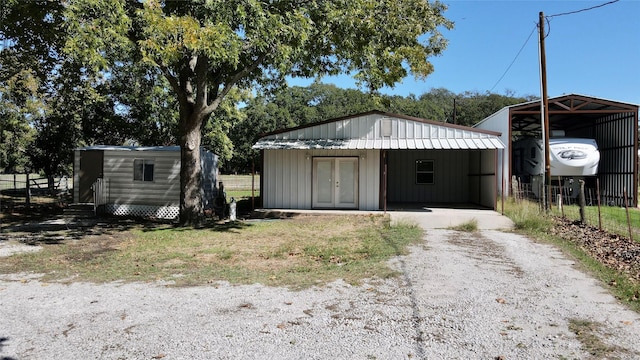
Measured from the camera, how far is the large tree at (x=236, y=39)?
8.44 m

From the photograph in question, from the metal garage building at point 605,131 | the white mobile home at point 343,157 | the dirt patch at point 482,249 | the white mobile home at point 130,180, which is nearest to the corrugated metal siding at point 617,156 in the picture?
the metal garage building at point 605,131

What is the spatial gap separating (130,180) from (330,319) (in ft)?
40.5

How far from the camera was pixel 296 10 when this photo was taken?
10445mm

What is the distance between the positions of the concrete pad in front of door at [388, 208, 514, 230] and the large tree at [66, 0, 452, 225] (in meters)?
4.22

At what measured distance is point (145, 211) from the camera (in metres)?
14.9

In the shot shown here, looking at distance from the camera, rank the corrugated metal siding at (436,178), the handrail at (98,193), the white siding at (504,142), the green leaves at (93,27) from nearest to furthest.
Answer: the green leaves at (93,27) < the handrail at (98,193) < the white siding at (504,142) < the corrugated metal siding at (436,178)

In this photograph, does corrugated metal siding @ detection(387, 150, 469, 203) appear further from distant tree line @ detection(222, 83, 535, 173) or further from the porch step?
distant tree line @ detection(222, 83, 535, 173)

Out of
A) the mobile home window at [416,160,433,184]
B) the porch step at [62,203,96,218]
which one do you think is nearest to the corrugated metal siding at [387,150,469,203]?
the mobile home window at [416,160,433,184]

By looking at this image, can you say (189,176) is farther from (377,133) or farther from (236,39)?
(377,133)

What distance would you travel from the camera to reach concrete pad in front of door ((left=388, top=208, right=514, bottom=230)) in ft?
42.1

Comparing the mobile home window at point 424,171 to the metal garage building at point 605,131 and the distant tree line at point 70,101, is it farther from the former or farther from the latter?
the distant tree line at point 70,101

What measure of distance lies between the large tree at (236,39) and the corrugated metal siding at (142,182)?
271cm

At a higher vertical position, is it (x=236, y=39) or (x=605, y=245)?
(x=236, y=39)

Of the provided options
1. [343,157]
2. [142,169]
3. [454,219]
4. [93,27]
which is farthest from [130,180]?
[454,219]
